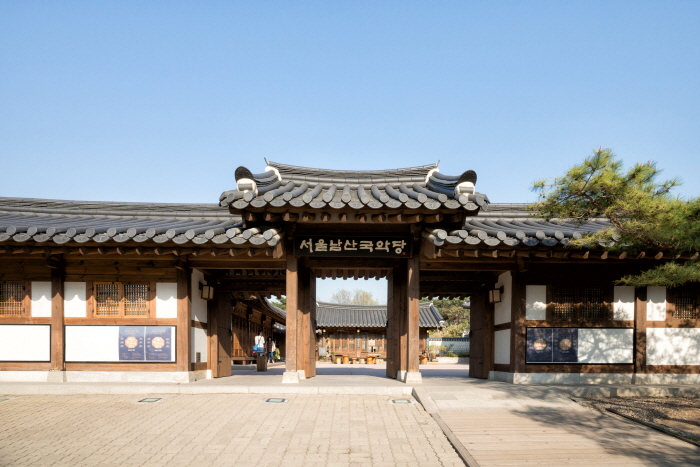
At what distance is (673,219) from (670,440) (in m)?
3.12

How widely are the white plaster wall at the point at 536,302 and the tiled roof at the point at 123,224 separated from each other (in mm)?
5945

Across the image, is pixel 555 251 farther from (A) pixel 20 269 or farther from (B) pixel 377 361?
(B) pixel 377 361

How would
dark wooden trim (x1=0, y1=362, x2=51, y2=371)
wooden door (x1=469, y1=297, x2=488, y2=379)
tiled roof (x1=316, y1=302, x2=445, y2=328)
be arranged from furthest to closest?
tiled roof (x1=316, y1=302, x2=445, y2=328) → wooden door (x1=469, y1=297, x2=488, y2=379) → dark wooden trim (x1=0, y1=362, x2=51, y2=371)

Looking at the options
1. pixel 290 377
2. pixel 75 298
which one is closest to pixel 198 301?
pixel 75 298

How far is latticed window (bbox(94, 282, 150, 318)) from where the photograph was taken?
39.7 ft

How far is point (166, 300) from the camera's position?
1214 centimetres

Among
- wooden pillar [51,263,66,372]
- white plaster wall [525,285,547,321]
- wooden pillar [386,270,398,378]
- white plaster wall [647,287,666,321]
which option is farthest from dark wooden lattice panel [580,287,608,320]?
wooden pillar [51,263,66,372]

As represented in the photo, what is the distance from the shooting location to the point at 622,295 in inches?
483

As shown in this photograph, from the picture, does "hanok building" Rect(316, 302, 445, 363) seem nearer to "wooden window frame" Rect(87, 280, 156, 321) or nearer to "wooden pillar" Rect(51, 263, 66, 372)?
"wooden window frame" Rect(87, 280, 156, 321)

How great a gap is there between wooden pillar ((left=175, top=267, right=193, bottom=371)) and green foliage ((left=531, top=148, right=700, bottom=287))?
794 cm

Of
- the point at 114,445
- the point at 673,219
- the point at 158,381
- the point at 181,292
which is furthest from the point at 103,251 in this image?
the point at 673,219

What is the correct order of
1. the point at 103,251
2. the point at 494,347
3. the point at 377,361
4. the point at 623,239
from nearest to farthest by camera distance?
1. the point at 623,239
2. the point at 103,251
3. the point at 494,347
4. the point at 377,361

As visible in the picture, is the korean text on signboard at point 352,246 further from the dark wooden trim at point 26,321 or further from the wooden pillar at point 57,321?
the dark wooden trim at point 26,321

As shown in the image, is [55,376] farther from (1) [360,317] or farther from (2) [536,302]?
(1) [360,317]
